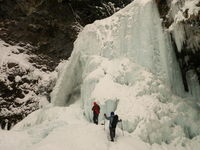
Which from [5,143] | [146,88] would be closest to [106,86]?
[146,88]

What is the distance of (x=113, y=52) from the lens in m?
8.14

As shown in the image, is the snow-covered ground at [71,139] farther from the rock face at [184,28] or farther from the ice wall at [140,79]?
the rock face at [184,28]

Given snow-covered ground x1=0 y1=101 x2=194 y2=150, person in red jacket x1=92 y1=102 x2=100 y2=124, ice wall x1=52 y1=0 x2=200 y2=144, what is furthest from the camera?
person in red jacket x1=92 y1=102 x2=100 y2=124

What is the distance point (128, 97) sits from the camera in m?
6.45

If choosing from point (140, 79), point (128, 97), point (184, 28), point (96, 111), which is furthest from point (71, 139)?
point (184, 28)

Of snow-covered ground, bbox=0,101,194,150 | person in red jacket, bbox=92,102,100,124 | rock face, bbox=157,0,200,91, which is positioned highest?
rock face, bbox=157,0,200,91

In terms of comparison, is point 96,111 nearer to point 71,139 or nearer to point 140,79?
point 71,139

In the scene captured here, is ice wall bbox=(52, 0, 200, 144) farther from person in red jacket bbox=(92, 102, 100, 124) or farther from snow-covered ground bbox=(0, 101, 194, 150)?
snow-covered ground bbox=(0, 101, 194, 150)

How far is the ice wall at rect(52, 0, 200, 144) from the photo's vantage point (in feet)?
18.9

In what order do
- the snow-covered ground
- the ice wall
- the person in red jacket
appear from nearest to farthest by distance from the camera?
the snow-covered ground → the ice wall → the person in red jacket

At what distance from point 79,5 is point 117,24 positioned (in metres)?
8.41

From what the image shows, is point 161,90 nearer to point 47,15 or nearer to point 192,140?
point 192,140

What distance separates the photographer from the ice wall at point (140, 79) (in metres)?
5.75

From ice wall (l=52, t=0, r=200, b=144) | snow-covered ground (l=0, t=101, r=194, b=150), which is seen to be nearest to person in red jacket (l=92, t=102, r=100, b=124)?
ice wall (l=52, t=0, r=200, b=144)
